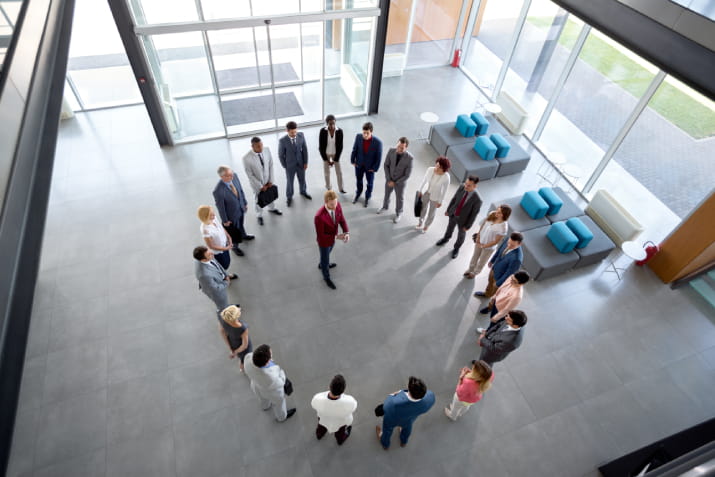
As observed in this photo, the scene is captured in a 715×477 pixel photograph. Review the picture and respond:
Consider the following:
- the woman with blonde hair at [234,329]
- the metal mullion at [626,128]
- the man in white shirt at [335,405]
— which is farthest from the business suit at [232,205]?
the metal mullion at [626,128]

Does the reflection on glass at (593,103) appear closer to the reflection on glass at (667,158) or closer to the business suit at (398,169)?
the reflection on glass at (667,158)

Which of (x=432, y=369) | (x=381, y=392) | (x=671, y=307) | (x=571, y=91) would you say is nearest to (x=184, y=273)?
(x=381, y=392)

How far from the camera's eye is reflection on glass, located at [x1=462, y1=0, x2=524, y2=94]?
1054 centimetres

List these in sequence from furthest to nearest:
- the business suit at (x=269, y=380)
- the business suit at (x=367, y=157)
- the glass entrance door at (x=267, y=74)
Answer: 1. the glass entrance door at (x=267, y=74)
2. the business suit at (x=367, y=157)
3. the business suit at (x=269, y=380)

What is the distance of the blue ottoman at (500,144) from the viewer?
27.8 ft

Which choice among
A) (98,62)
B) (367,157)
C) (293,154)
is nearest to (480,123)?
(367,157)

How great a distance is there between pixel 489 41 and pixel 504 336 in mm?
9461

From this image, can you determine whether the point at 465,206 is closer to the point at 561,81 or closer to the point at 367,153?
the point at 367,153

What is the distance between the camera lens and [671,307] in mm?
6746

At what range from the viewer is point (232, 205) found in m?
6.14

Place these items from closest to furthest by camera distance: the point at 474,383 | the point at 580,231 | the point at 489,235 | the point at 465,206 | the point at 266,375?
the point at 266,375
the point at 474,383
the point at 489,235
the point at 465,206
the point at 580,231

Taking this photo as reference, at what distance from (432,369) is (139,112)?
8.70 metres

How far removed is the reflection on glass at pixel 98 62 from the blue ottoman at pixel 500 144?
27.1ft

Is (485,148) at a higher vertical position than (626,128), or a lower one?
lower
